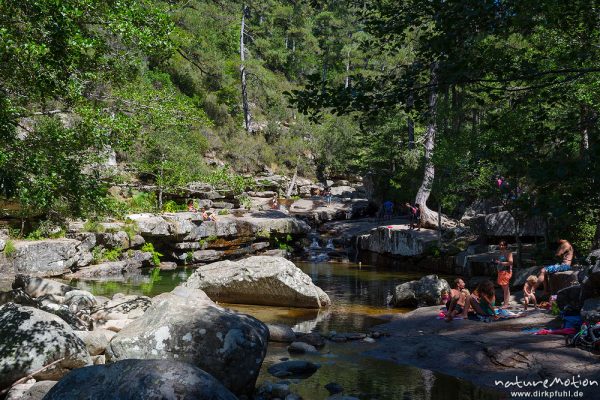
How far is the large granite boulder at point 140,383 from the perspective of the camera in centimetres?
427

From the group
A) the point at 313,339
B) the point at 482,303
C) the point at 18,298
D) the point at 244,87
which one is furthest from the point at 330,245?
the point at 244,87

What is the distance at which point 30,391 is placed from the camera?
6.02m

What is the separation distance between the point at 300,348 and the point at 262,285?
4462mm

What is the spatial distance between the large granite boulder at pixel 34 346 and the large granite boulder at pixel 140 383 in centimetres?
238

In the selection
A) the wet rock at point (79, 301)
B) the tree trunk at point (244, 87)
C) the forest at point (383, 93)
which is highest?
the tree trunk at point (244, 87)

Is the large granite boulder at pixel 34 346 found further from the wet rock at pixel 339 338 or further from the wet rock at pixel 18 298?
the wet rock at pixel 339 338

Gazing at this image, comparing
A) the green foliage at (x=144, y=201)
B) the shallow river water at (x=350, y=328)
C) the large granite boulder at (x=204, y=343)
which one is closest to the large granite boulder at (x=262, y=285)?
the shallow river water at (x=350, y=328)

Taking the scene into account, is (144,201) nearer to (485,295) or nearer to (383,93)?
(485,295)

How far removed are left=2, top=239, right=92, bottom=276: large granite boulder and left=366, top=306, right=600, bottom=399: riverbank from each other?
545 inches

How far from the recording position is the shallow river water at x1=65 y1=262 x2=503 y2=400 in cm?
729

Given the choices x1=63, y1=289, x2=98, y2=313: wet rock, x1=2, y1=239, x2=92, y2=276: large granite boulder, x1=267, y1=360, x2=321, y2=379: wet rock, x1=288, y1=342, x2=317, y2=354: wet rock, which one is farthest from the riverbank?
x1=2, y1=239, x2=92, y2=276: large granite boulder

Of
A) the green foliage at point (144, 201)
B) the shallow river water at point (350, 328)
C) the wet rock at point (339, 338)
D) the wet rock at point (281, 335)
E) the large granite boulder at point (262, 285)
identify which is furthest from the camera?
the green foliage at point (144, 201)

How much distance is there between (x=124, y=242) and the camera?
22531mm

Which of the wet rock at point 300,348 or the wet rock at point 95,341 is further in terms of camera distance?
the wet rock at point 300,348
